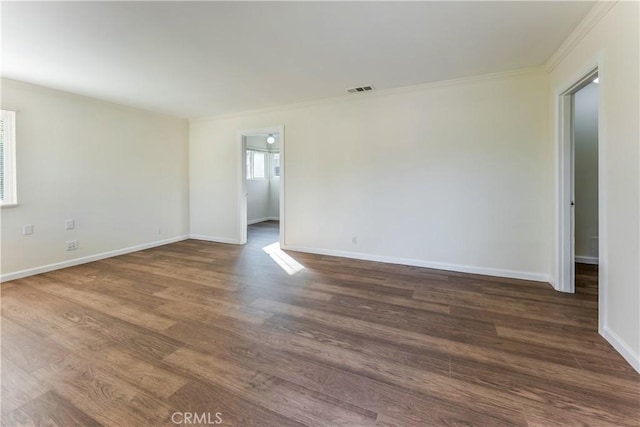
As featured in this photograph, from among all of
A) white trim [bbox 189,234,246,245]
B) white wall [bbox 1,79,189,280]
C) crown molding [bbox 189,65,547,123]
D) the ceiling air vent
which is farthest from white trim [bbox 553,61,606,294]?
white wall [bbox 1,79,189,280]

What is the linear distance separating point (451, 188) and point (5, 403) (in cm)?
421

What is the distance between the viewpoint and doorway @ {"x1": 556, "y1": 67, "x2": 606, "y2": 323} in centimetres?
283

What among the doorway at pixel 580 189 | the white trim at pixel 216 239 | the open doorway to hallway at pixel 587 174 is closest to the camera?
the doorway at pixel 580 189

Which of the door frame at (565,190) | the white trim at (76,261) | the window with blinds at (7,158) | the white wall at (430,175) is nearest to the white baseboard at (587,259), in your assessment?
the white wall at (430,175)

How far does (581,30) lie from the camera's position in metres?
2.29

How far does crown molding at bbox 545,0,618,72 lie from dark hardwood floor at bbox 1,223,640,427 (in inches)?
92.8

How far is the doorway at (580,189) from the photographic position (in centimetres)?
283

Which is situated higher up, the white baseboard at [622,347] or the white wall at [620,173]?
the white wall at [620,173]

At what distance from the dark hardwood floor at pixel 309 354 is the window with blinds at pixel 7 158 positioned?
1.04 meters

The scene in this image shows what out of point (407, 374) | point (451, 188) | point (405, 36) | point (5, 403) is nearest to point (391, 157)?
point (451, 188)

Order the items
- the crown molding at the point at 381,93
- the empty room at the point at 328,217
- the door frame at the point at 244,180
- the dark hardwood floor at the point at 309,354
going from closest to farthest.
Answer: the dark hardwood floor at the point at 309,354
the empty room at the point at 328,217
the crown molding at the point at 381,93
the door frame at the point at 244,180

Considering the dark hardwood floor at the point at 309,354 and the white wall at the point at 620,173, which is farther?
the white wall at the point at 620,173

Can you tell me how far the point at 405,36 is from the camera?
2.46 metres

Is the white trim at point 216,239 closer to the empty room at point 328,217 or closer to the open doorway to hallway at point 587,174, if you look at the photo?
the empty room at point 328,217
